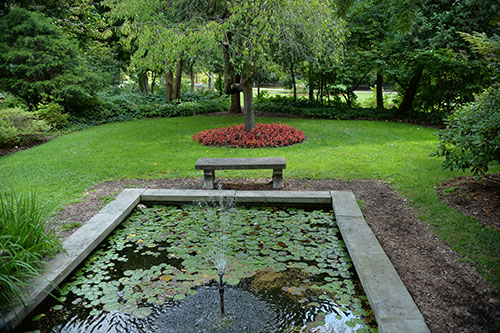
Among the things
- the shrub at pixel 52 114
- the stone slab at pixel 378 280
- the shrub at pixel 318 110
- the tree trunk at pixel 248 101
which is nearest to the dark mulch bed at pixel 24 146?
the shrub at pixel 52 114

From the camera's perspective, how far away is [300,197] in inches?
234

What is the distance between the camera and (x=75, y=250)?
4312 mm

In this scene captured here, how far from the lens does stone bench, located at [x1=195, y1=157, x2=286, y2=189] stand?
645 cm

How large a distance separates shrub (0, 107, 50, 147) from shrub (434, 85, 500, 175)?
10.6m

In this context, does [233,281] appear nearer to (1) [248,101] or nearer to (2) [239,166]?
(2) [239,166]

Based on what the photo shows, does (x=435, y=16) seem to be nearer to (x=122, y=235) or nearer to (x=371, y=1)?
(x=371, y=1)

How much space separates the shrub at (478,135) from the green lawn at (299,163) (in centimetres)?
75

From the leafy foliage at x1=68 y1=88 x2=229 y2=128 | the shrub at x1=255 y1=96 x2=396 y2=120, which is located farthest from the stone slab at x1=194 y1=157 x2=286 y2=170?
the leafy foliage at x1=68 y1=88 x2=229 y2=128

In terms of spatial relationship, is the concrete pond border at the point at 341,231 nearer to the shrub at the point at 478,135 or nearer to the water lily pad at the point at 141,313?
the water lily pad at the point at 141,313

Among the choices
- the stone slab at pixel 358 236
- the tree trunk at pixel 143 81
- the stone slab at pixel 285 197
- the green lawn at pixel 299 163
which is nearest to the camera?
the stone slab at pixel 358 236

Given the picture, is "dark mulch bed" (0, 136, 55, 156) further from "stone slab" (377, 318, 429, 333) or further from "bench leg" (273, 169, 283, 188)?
"stone slab" (377, 318, 429, 333)

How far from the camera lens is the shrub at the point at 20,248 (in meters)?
3.27

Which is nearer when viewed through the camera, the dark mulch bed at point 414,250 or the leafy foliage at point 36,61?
the dark mulch bed at point 414,250

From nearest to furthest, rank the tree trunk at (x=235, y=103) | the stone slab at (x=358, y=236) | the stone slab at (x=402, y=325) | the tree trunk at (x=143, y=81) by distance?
the stone slab at (x=402, y=325) → the stone slab at (x=358, y=236) → the tree trunk at (x=235, y=103) → the tree trunk at (x=143, y=81)
